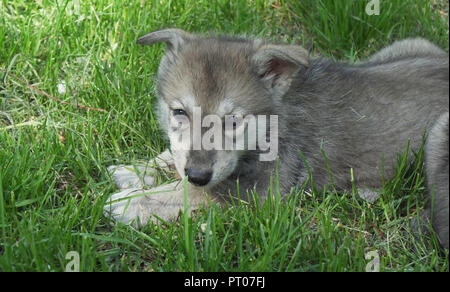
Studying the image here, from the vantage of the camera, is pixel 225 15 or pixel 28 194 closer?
pixel 28 194

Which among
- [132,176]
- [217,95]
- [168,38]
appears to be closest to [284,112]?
[217,95]

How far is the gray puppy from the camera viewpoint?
130 inches

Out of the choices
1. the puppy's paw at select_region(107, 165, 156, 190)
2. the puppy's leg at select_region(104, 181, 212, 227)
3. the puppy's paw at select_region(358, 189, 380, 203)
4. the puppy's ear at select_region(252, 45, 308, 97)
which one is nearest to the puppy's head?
the puppy's ear at select_region(252, 45, 308, 97)

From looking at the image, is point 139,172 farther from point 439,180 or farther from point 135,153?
point 439,180

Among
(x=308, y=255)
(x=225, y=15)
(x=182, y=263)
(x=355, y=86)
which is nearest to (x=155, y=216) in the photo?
(x=182, y=263)

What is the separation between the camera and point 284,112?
11.7 feet

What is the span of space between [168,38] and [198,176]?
0.97 m

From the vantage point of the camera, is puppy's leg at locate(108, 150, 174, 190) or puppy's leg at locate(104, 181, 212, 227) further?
puppy's leg at locate(108, 150, 174, 190)

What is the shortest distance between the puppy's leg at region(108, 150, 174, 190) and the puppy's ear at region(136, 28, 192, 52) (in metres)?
0.76

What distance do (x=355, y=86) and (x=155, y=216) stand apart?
64.5 inches

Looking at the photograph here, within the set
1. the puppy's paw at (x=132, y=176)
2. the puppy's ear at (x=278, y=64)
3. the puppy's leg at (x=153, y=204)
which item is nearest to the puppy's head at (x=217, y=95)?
the puppy's ear at (x=278, y=64)

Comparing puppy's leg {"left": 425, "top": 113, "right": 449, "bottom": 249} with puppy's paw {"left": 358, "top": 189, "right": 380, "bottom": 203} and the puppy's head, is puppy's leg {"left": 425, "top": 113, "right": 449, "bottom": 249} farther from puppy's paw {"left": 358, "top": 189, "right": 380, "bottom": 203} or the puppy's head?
the puppy's head

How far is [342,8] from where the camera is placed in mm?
4820

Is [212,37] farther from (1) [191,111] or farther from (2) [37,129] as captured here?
(2) [37,129]
